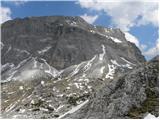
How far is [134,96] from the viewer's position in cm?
5141

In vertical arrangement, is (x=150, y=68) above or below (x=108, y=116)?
above

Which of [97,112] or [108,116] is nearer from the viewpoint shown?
[108,116]

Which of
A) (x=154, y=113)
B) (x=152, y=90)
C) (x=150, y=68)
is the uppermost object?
(x=150, y=68)

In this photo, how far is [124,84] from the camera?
184ft

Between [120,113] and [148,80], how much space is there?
788cm

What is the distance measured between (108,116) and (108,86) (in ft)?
31.1

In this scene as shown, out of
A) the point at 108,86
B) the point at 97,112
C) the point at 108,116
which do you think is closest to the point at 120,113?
the point at 108,116

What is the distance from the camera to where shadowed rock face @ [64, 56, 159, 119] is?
161 feet

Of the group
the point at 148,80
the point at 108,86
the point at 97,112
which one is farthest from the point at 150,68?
the point at 97,112

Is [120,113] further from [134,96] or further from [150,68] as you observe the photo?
[150,68]

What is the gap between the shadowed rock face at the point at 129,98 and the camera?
161ft

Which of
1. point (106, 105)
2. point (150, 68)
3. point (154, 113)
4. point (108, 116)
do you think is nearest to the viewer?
point (154, 113)

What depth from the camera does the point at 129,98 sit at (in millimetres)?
51562

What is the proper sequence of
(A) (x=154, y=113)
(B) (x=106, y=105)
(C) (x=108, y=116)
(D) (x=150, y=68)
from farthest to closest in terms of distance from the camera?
(D) (x=150, y=68), (B) (x=106, y=105), (C) (x=108, y=116), (A) (x=154, y=113)
